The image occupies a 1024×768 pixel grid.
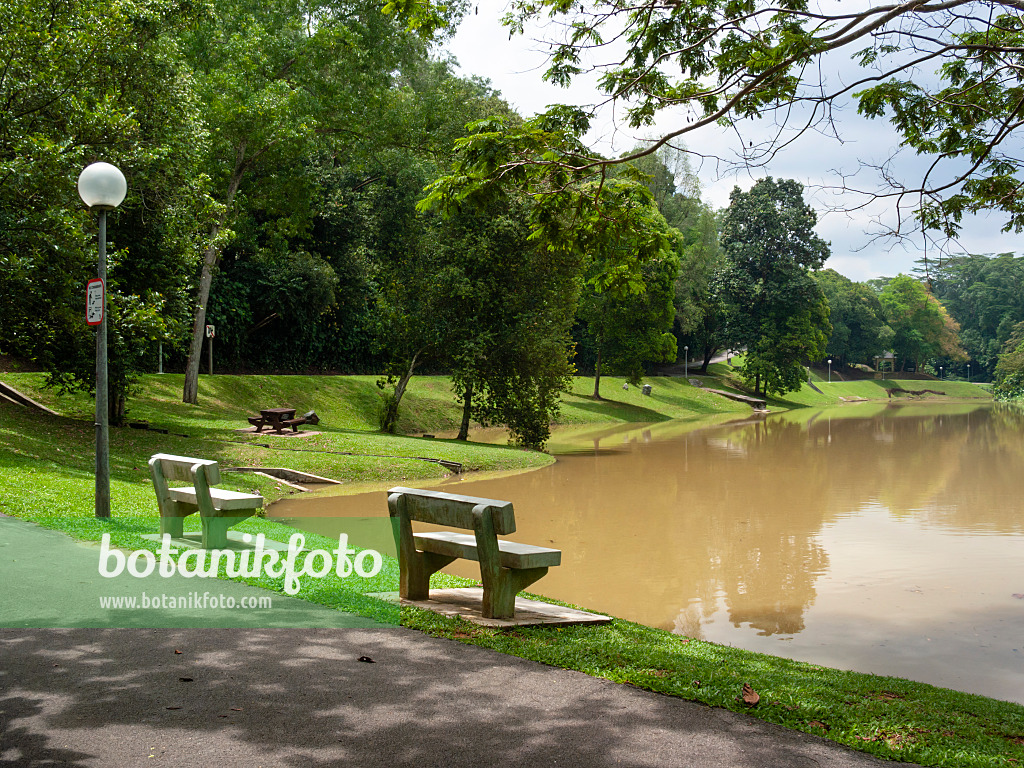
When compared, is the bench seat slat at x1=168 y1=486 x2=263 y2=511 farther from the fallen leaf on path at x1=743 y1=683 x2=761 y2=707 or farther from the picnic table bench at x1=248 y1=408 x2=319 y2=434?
the picnic table bench at x1=248 y1=408 x2=319 y2=434

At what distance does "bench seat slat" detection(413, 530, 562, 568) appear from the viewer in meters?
5.28

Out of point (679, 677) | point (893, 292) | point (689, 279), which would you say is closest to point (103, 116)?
point (679, 677)

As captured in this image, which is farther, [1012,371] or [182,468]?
[1012,371]

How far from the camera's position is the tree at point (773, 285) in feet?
171

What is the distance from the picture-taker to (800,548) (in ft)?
36.1

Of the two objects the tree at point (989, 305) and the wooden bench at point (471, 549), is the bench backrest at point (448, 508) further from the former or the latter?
the tree at point (989, 305)

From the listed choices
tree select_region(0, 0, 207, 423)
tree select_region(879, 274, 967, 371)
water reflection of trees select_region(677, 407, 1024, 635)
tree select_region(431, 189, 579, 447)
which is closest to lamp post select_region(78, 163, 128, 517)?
tree select_region(0, 0, 207, 423)

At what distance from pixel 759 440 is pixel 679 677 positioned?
86.7 feet

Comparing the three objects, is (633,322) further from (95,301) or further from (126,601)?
(126,601)

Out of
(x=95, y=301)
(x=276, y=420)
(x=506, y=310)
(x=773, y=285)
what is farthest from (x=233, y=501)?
(x=773, y=285)

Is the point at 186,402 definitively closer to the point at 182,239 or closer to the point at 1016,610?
the point at 182,239

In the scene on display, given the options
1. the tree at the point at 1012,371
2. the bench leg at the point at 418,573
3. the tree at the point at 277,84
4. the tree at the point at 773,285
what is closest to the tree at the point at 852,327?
the tree at the point at 1012,371

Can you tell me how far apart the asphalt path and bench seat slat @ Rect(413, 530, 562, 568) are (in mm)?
676

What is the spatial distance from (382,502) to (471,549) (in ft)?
27.4
